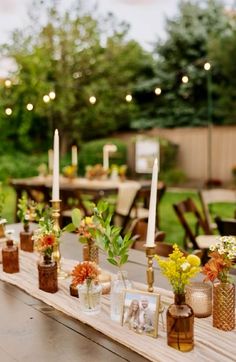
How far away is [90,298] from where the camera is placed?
4.67ft

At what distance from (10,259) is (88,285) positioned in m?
0.58

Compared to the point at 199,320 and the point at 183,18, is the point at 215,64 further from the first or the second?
the point at 199,320

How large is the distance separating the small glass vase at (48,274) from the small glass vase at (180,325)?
549 millimetres

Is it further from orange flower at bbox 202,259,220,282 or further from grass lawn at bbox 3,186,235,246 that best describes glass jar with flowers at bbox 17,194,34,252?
grass lawn at bbox 3,186,235,246

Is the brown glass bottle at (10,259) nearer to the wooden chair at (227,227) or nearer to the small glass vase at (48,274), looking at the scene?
the small glass vase at (48,274)

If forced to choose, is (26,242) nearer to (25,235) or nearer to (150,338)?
(25,235)

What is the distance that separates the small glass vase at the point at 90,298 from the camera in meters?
1.41

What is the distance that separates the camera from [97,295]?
1.42m

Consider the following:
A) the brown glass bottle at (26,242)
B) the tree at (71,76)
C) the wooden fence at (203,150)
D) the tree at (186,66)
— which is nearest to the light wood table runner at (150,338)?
the brown glass bottle at (26,242)

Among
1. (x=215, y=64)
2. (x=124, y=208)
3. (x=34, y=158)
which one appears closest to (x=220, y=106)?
(x=215, y=64)

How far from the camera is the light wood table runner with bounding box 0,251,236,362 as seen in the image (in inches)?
45.2

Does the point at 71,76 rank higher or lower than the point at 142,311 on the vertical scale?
higher

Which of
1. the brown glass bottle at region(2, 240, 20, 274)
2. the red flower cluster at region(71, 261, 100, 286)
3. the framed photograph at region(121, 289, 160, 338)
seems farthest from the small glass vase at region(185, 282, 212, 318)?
the brown glass bottle at region(2, 240, 20, 274)

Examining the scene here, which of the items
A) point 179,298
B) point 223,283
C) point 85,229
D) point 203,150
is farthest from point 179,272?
point 203,150
